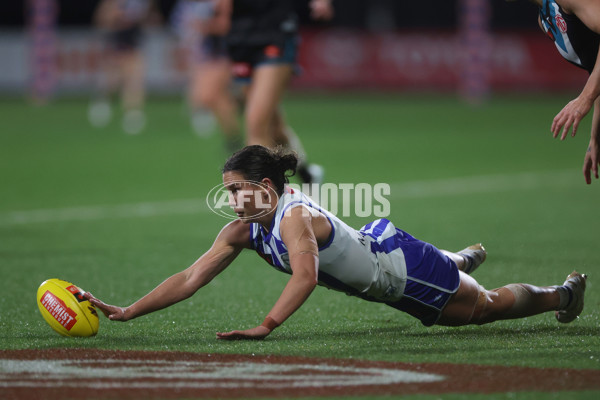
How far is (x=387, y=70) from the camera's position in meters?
26.3

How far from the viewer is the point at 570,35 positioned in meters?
5.13

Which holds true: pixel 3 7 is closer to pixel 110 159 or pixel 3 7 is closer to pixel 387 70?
pixel 387 70

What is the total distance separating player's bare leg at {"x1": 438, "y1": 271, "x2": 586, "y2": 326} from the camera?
4.81 meters

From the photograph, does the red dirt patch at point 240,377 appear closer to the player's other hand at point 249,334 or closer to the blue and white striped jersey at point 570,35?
the player's other hand at point 249,334

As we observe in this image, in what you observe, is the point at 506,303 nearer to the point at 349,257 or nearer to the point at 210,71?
the point at 349,257

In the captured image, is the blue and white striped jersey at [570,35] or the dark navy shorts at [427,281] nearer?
the dark navy shorts at [427,281]

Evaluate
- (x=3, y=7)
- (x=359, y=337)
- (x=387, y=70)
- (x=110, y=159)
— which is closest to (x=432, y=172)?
(x=110, y=159)

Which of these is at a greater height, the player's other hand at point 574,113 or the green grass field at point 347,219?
the player's other hand at point 574,113

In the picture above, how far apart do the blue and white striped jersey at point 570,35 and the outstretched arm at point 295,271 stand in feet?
5.27

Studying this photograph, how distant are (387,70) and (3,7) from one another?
10221 mm

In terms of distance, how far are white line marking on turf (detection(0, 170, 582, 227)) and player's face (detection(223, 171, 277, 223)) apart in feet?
15.6

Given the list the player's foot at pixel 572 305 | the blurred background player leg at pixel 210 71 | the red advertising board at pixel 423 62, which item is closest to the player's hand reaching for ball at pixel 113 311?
the player's foot at pixel 572 305

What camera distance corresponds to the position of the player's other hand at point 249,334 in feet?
14.5

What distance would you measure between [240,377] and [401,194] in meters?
7.10
